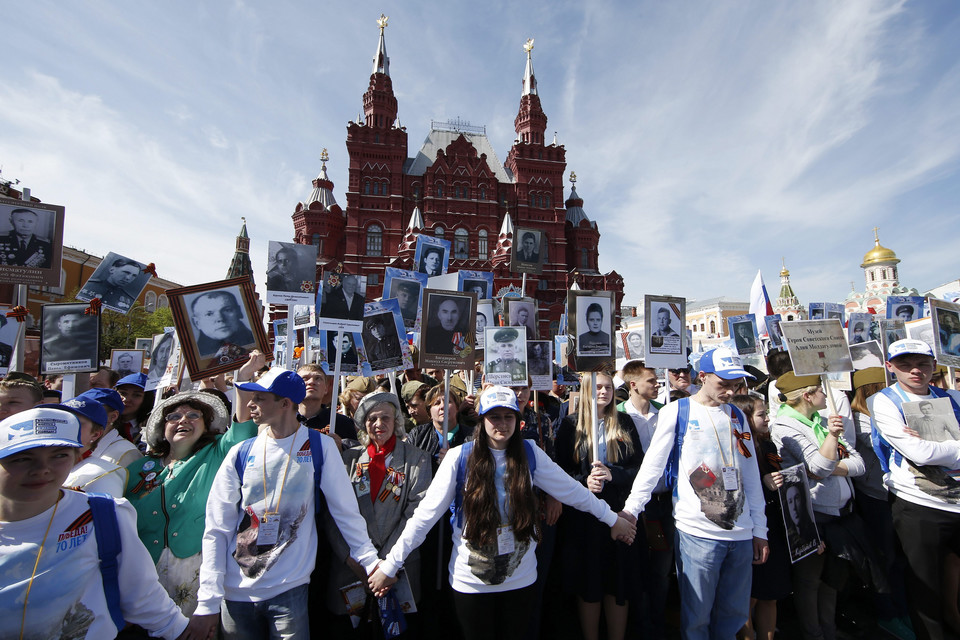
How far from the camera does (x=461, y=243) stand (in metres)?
36.4

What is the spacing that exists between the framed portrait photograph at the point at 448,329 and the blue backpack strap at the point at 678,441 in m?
1.88

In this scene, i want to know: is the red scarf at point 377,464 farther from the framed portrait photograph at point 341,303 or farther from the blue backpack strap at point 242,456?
the framed portrait photograph at point 341,303

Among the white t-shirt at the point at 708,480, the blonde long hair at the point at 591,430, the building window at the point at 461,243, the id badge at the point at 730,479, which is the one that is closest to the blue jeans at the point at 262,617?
the white t-shirt at the point at 708,480

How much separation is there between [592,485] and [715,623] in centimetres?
112

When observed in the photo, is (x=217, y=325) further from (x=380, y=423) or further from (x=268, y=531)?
(x=268, y=531)

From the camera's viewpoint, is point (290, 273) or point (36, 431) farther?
point (290, 273)

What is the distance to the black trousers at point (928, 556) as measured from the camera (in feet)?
10.4

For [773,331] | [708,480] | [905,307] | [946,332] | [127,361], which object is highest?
[905,307]

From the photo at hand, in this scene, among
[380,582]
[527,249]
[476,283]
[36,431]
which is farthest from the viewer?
[476,283]

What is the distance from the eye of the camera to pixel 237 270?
4369cm

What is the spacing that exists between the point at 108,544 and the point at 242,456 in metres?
0.78

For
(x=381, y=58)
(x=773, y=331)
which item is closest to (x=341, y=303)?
(x=773, y=331)

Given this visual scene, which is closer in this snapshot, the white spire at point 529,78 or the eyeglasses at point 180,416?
the eyeglasses at point 180,416

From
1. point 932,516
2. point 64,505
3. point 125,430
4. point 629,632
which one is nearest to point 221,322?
A: point 125,430
